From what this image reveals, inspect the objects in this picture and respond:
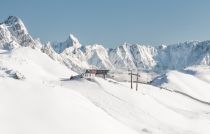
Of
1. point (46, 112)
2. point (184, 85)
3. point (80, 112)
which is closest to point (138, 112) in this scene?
point (80, 112)

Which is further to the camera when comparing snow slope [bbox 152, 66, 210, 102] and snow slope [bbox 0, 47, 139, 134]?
snow slope [bbox 152, 66, 210, 102]

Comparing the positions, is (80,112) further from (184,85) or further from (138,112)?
(184,85)

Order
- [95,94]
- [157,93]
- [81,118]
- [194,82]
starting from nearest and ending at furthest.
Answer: [81,118], [95,94], [157,93], [194,82]

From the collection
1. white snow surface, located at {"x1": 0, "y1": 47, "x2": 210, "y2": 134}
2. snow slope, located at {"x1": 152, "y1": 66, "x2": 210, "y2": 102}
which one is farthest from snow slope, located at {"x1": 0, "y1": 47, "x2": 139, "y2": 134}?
snow slope, located at {"x1": 152, "y1": 66, "x2": 210, "y2": 102}

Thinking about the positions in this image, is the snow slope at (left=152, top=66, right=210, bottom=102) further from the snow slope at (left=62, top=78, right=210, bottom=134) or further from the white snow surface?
the white snow surface

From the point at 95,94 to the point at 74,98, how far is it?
→ 1790cm

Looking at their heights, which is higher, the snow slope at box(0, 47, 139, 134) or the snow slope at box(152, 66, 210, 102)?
the snow slope at box(0, 47, 139, 134)

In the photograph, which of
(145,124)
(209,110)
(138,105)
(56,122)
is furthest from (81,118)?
(209,110)

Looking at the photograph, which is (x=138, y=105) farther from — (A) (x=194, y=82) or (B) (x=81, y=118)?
(A) (x=194, y=82)

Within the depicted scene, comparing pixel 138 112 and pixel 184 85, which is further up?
pixel 138 112

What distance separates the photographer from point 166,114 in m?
60.4

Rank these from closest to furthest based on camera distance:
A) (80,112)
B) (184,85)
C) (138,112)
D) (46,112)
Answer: (46,112) → (80,112) → (138,112) → (184,85)

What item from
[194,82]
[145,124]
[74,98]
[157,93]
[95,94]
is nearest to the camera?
[74,98]

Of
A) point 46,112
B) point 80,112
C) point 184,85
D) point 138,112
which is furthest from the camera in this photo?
point 184,85
